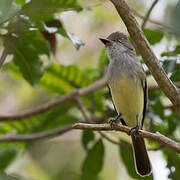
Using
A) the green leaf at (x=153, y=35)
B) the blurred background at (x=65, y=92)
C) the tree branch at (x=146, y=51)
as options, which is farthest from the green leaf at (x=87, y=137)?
the tree branch at (x=146, y=51)

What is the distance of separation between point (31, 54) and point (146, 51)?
117 centimetres

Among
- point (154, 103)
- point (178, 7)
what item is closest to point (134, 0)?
point (154, 103)

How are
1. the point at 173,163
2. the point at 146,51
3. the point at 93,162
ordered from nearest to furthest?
the point at 146,51
the point at 173,163
the point at 93,162

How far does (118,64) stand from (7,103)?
3351 mm

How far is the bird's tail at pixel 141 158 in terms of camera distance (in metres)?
3.36

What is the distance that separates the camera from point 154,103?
11.9ft

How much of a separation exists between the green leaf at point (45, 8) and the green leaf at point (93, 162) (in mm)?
1305

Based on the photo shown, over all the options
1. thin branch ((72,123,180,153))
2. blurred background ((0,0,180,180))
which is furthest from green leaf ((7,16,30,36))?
thin branch ((72,123,180,153))

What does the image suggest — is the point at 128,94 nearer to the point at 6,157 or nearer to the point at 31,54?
the point at 31,54

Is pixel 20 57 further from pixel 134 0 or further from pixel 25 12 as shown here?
pixel 134 0

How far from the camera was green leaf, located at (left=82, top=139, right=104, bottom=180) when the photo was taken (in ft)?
12.1

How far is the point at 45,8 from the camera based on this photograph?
262 centimetres

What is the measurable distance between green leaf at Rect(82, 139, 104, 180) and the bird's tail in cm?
33

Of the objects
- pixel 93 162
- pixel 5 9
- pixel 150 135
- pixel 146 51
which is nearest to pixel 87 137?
pixel 93 162
